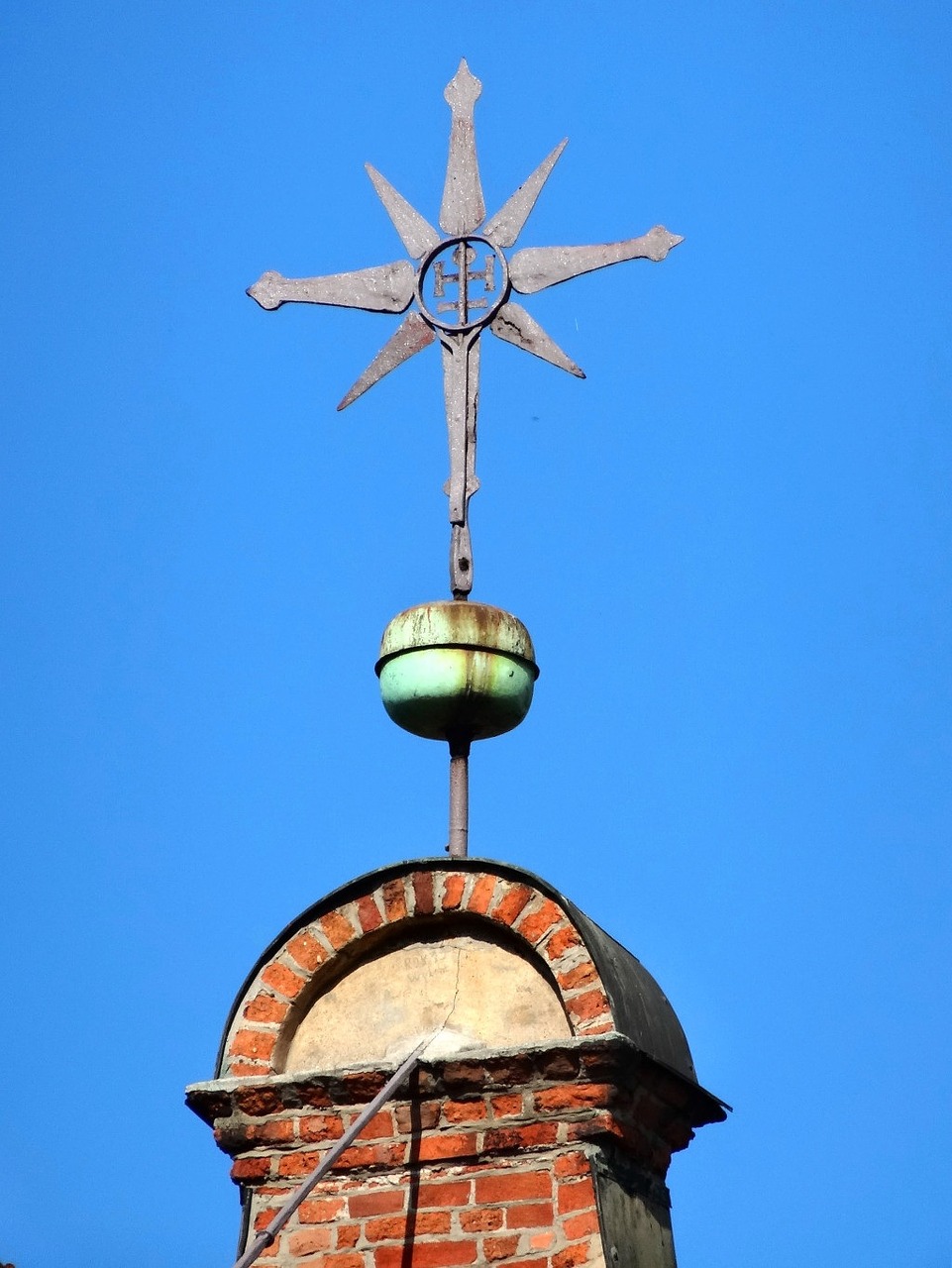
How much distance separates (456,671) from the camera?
23.5 ft

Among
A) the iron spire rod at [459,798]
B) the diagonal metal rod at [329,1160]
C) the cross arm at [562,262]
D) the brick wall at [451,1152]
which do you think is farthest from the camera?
the cross arm at [562,262]

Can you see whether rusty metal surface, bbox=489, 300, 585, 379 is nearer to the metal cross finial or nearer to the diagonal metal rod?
the metal cross finial

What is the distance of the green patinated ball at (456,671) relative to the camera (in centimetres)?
717

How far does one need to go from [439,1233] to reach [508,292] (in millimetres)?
3428

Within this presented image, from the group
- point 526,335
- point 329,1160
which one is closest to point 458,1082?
point 329,1160

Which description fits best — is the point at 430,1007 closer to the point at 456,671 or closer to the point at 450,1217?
the point at 450,1217

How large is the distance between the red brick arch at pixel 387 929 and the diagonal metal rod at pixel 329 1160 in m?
0.44

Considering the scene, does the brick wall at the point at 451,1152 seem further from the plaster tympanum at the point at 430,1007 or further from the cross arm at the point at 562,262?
the cross arm at the point at 562,262

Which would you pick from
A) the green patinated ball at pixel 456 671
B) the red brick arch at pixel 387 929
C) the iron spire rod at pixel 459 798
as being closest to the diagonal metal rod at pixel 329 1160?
the red brick arch at pixel 387 929

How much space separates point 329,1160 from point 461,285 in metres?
3.36

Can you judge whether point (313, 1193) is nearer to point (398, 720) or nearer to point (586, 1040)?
point (586, 1040)

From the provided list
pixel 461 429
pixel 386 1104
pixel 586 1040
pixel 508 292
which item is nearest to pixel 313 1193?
pixel 386 1104

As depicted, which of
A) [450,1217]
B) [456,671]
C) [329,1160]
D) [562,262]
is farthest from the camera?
[562,262]

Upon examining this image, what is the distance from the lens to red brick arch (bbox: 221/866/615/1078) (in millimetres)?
6461
